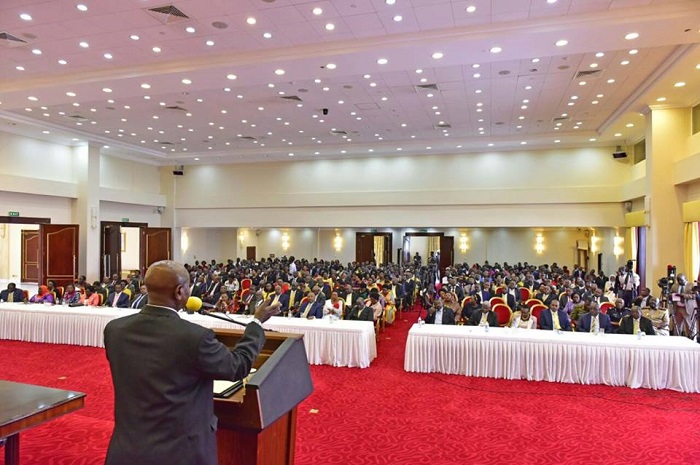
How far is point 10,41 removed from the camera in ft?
28.2

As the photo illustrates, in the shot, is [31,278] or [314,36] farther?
[31,278]

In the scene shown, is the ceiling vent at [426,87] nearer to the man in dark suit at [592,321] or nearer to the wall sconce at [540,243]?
the man in dark suit at [592,321]

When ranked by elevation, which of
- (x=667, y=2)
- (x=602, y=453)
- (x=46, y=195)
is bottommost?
(x=602, y=453)

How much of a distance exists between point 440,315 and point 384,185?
42.8 ft

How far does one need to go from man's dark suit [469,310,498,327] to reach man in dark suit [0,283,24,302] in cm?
976

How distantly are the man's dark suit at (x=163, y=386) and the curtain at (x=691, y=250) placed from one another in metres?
14.2

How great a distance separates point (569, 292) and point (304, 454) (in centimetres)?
845

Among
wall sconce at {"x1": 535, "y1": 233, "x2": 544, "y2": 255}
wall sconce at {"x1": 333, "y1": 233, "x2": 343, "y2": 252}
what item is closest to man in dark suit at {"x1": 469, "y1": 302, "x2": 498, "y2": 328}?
wall sconce at {"x1": 535, "y1": 233, "x2": 544, "y2": 255}

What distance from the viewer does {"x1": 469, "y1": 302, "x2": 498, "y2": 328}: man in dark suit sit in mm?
8086

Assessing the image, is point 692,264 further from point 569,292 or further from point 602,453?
point 602,453

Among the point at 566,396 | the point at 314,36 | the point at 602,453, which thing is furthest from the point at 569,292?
the point at 314,36

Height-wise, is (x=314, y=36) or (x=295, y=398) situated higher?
(x=314, y=36)

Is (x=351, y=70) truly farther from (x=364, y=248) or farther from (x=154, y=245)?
(x=154, y=245)

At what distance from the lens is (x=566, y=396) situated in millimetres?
6066
